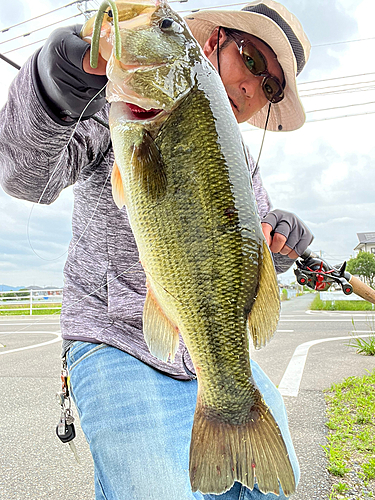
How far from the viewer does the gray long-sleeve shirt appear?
184cm

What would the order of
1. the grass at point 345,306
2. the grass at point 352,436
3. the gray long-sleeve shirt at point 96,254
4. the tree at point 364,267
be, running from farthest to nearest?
the tree at point 364,267 → the grass at point 345,306 → the grass at point 352,436 → the gray long-sleeve shirt at point 96,254

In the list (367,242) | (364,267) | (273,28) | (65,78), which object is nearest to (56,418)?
(65,78)

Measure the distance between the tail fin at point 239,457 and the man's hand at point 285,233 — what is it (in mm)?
811

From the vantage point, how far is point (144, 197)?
1270 mm

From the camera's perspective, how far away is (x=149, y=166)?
125 centimetres

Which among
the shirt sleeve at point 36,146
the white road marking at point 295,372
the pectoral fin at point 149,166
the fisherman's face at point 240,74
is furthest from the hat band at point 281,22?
the white road marking at point 295,372

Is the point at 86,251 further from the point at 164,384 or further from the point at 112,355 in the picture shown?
the point at 164,384

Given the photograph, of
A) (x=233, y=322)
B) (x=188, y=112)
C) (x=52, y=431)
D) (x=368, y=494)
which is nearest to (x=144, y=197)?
(x=188, y=112)

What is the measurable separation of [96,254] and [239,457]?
3.71ft

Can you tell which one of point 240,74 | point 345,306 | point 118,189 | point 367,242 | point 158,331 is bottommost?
point 345,306

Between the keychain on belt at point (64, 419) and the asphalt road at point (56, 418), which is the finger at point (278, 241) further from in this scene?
the asphalt road at point (56, 418)

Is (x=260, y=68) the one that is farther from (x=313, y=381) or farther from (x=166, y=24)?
(x=313, y=381)

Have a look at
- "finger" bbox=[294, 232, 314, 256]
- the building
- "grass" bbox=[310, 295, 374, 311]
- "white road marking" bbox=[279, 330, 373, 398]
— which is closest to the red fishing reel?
"finger" bbox=[294, 232, 314, 256]

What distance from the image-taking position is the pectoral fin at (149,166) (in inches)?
48.8
